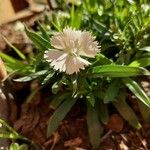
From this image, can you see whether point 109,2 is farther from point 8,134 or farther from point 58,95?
point 8,134

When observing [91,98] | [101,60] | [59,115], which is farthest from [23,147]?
[101,60]

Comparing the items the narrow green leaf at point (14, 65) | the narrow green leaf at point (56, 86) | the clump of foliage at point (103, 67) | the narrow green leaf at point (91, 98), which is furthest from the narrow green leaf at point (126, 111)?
the narrow green leaf at point (14, 65)

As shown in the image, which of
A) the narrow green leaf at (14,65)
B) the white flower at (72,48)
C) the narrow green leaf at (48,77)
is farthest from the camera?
the narrow green leaf at (14,65)

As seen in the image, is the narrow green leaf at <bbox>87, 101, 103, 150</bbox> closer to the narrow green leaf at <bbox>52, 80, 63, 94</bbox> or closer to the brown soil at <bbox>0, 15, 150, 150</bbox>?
the brown soil at <bbox>0, 15, 150, 150</bbox>

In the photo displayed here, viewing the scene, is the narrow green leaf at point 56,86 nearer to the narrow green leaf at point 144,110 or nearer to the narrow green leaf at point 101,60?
the narrow green leaf at point 101,60

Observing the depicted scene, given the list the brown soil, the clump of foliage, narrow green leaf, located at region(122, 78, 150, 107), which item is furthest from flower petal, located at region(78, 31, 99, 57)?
the brown soil
